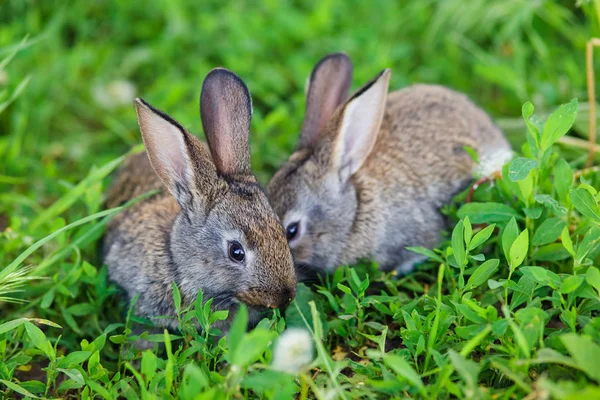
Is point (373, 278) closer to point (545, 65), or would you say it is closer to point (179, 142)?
point (179, 142)

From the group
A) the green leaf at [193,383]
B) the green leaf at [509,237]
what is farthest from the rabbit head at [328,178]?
the green leaf at [193,383]

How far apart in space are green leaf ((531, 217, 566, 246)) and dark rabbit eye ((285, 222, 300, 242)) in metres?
1.40

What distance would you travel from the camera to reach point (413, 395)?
2.80 meters

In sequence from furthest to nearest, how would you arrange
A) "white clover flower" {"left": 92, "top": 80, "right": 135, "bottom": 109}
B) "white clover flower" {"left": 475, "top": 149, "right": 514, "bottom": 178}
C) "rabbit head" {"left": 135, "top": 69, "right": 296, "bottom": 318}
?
"white clover flower" {"left": 92, "top": 80, "right": 135, "bottom": 109}
"white clover flower" {"left": 475, "top": 149, "right": 514, "bottom": 178}
"rabbit head" {"left": 135, "top": 69, "right": 296, "bottom": 318}

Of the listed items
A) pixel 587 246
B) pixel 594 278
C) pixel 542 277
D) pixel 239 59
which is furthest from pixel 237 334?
pixel 239 59

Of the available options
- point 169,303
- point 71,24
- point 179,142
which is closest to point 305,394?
point 169,303

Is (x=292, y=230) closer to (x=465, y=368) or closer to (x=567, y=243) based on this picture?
(x=567, y=243)

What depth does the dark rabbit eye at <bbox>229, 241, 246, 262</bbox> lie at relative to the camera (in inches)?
140

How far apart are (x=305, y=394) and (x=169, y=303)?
3.68 ft

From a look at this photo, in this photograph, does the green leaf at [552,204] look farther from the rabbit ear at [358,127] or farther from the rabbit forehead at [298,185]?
the rabbit forehead at [298,185]

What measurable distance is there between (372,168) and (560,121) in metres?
1.56

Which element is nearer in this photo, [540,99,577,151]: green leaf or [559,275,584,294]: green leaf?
[559,275,584,294]: green leaf

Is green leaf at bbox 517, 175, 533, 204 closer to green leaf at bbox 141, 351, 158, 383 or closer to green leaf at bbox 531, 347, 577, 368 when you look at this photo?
green leaf at bbox 531, 347, 577, 368

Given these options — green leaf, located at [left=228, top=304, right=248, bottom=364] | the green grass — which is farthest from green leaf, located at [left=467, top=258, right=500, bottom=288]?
green leaf, located at [left=228, top=304, right=248, bottom=364]
